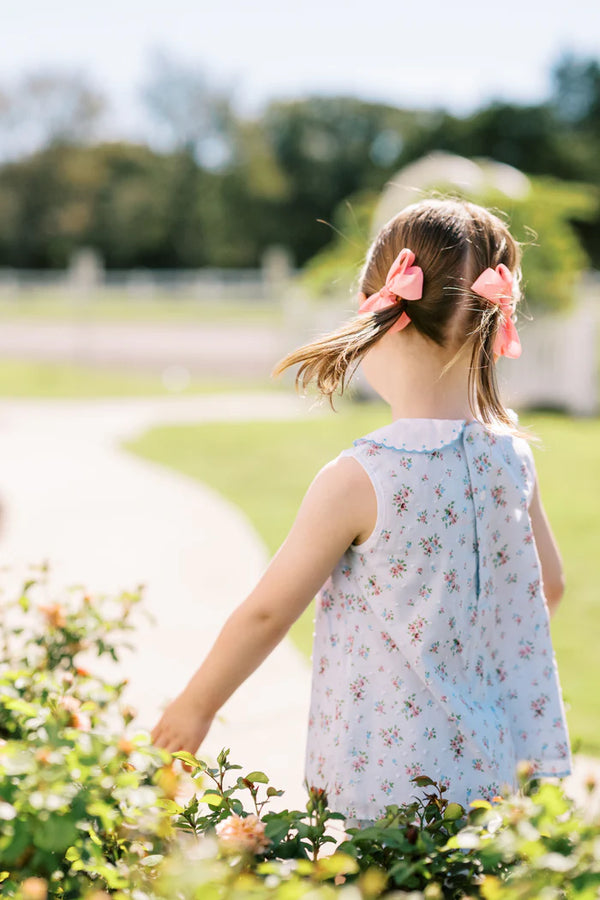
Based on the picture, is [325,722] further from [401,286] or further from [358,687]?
[401,286]

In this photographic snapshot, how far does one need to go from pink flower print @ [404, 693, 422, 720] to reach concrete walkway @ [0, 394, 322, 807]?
22.8 inches

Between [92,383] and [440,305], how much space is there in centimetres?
1450

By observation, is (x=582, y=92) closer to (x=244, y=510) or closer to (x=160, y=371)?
(x=160, y=371)

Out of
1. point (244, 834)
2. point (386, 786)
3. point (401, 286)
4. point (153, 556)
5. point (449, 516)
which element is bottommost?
point (153, 556)

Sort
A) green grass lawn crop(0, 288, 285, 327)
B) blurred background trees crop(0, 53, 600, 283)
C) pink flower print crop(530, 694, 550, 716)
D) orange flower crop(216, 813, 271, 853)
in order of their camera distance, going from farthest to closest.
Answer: blurred background trees crop(0, 53, 600, 283) < green grass lawn crop(0, 288, 285, 327) < pink flower print crop(530, 694, 550, 716) < orange flower crop(216, 813, 271, 853)

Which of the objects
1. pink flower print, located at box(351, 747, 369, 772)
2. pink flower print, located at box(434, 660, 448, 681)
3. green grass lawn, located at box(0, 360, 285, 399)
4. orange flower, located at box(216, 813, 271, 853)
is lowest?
green grass lawn, located at box(0, 360, 285, 399)

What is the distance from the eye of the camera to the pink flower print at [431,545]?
1590 millimetres

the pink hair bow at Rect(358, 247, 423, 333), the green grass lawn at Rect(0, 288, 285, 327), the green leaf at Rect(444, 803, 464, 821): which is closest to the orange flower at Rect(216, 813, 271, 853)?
the green leaf at Rect(444, 803, 464, 821)

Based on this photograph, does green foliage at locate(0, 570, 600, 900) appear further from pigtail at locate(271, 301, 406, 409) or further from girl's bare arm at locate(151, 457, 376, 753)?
pigtail at locate(271, 301, 406, 409)

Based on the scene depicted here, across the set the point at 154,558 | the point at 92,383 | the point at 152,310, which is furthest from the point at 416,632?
the point at 152,310

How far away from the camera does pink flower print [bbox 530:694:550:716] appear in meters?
1.78

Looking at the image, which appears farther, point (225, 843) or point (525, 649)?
point (525, 649)

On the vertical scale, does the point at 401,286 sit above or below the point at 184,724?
above

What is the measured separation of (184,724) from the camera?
1618 mm
